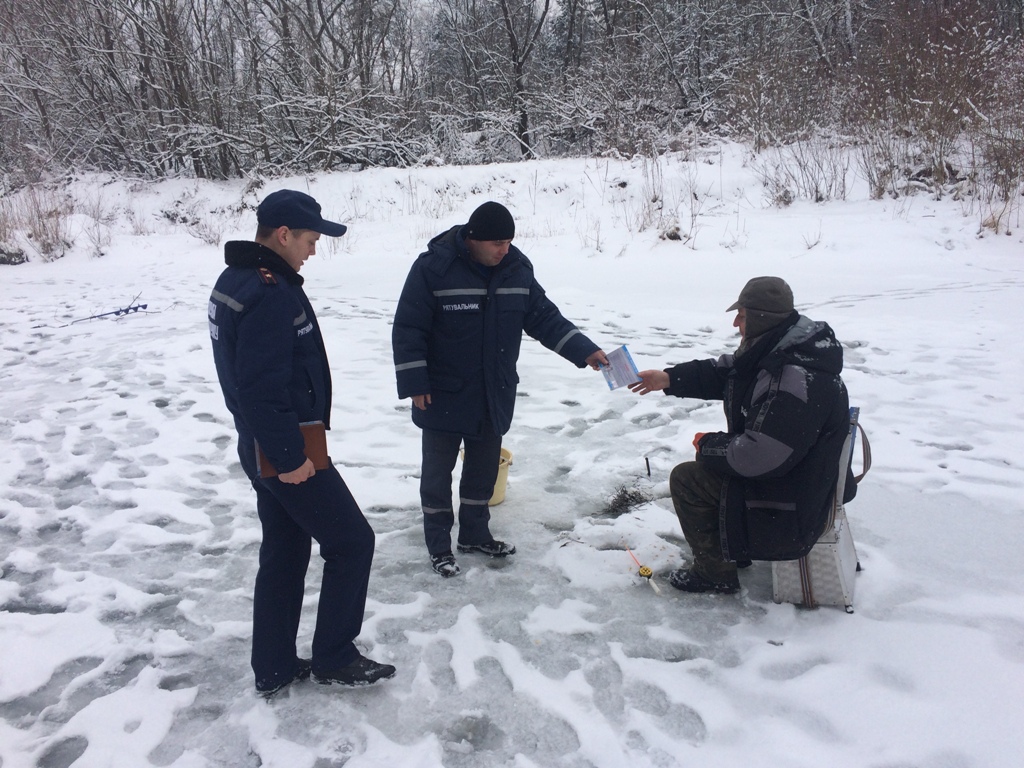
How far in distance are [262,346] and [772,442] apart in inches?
68.9

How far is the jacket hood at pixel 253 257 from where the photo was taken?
6.84ft

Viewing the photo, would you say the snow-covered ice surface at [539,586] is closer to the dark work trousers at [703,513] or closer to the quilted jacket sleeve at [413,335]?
the dark work trousers at [703,513]

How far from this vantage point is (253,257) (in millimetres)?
2088

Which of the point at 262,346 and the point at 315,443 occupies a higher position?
the point at 262,346

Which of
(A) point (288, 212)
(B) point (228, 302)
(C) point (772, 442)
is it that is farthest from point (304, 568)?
(C) point (772, 442)

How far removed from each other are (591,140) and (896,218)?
9172 millimetres

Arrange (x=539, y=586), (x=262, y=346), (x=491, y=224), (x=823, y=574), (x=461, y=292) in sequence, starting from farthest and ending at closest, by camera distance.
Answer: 1. (x=539, y=586)
2. (x=461, y=292)
3. (x=491, y=224)
4. (x=823, y=574)
5. (x=262, y=346)

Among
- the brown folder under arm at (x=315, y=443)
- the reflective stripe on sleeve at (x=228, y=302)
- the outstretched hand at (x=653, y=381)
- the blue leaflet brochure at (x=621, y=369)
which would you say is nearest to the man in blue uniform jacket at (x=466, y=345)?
the blue leaflet brochure at (x=621, y=369)

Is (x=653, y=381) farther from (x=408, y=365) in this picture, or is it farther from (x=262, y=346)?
(x=262, y=346)

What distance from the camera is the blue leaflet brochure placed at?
3.02 m

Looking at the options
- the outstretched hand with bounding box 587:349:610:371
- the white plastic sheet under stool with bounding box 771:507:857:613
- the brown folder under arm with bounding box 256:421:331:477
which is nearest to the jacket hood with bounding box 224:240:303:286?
the brown folder under arm with bounding box 256:421:331:477

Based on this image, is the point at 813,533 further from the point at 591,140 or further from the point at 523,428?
the point at 591,140

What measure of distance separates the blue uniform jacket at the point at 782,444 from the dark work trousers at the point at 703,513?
0.08 m

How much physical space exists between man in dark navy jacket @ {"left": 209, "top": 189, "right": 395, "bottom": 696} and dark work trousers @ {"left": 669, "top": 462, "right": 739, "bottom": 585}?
4.27 feet
